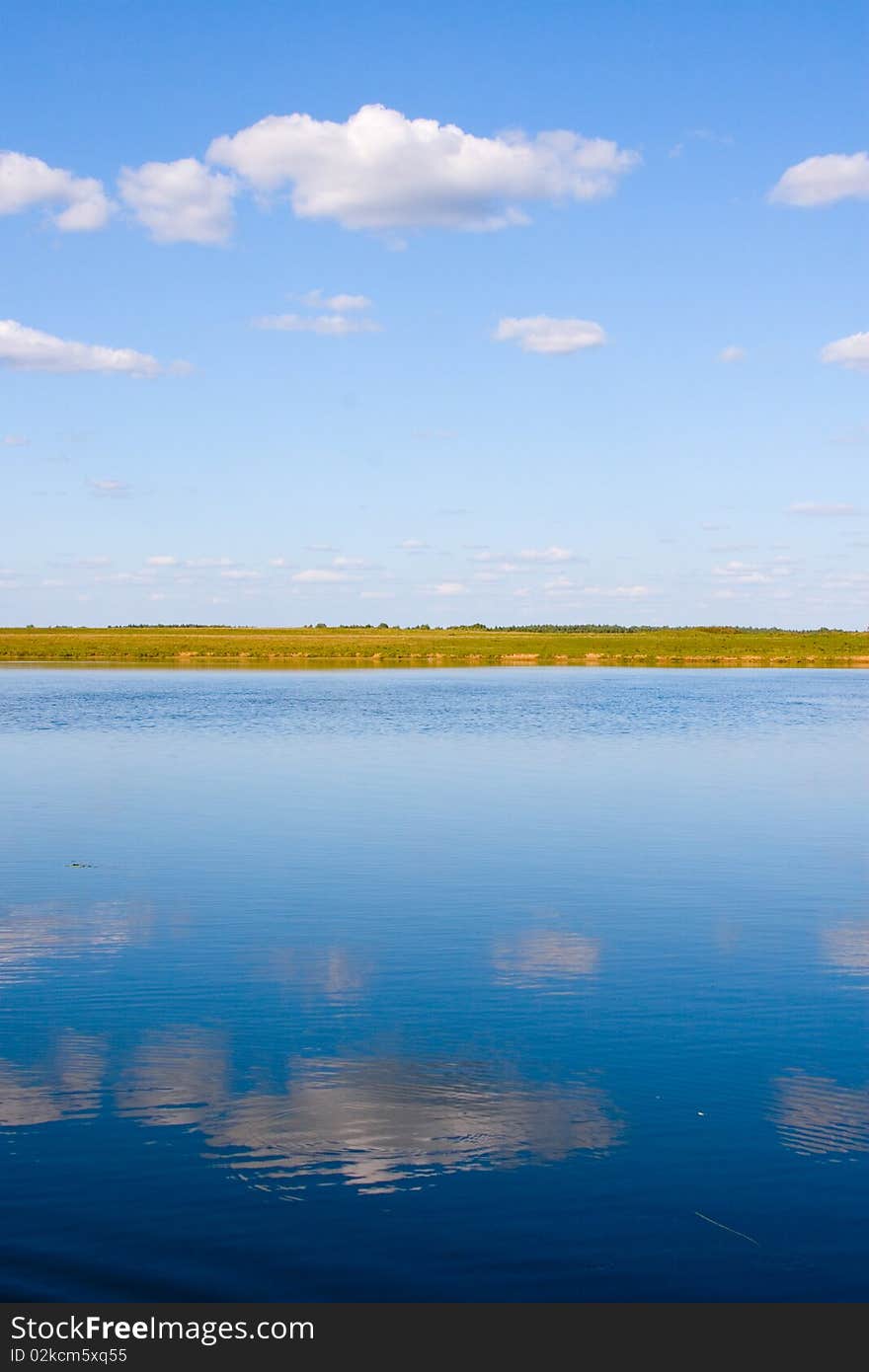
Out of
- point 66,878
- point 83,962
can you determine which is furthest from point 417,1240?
point 66,878

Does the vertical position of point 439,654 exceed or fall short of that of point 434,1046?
it exceeds it

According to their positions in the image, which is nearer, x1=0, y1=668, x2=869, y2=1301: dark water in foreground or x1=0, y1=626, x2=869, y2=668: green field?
x1=0, y1=668, x2=869, y2=1301: dark water in foreground

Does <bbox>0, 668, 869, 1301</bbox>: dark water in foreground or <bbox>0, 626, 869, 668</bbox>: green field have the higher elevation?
<bbox>0, 626, 869, 668</bbox>: green field

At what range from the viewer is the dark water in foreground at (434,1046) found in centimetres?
851

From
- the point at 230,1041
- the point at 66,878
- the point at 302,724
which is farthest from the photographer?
the point at 302,724

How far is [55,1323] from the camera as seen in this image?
7.73 m

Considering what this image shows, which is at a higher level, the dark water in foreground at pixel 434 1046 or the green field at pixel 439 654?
the green field at pixel 439 654

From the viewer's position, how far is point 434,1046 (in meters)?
12.4

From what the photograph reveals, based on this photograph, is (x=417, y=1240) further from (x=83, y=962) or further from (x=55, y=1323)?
(x=83, y=962)

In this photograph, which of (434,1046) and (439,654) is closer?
(434,1046)

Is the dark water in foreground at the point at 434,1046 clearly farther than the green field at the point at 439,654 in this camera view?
No

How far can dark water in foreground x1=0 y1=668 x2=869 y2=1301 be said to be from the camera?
8.51m

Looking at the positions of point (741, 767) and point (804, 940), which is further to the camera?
point (741, 767)

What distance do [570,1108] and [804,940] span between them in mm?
7314
